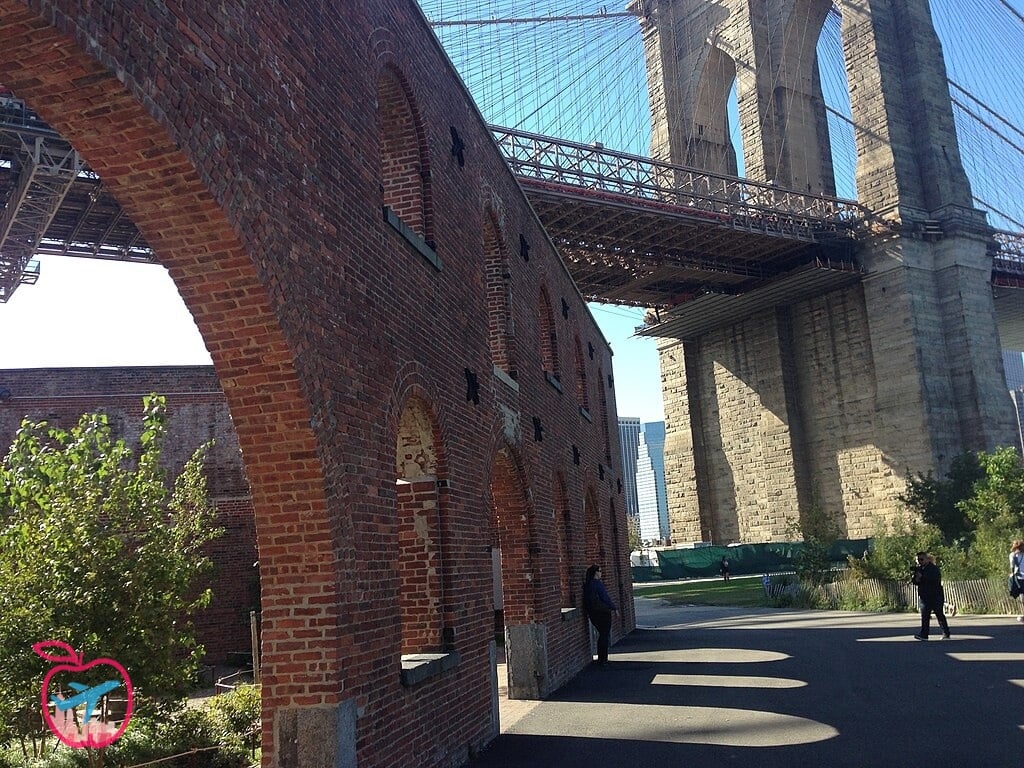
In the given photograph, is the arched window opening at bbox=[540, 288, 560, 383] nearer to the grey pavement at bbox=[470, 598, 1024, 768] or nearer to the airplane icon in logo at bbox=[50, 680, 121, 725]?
the grey pavement at bbox=[470, 598, 1024, 768]

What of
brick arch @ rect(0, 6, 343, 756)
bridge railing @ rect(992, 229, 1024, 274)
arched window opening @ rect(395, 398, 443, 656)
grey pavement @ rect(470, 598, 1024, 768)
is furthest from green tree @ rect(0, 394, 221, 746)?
bridge railing @ rect(992, 229, 1024, 274)

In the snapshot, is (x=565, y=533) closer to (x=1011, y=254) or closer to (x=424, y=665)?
(x=424, y=665)

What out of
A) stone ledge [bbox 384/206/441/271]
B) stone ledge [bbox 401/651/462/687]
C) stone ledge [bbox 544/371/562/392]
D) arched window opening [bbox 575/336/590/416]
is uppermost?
arched window opening [bbox 575/336/590/416]

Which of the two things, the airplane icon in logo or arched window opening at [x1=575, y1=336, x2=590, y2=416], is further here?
arched window opening at [x1=575, y1=336, x2=590, y2=416]

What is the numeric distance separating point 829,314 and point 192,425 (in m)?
26.4

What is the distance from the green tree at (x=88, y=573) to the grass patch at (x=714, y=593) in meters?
20.0

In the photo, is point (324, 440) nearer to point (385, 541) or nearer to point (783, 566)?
point (385, 541)

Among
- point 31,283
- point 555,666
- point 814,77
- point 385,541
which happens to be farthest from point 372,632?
point 814,77

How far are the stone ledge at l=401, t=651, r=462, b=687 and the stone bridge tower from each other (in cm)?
2838

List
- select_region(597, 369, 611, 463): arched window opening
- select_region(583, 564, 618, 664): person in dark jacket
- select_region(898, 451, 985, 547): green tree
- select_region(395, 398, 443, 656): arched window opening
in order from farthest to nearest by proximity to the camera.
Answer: select_region(898, 451, 985, 547): green tree, select_region(597, 369, 611, 463): arched window opening, select_region(583, 564, 618, 664): person in dark jacket, select_region(395, 398, 443, 656): arched window opening

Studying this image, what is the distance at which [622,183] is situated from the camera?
1175 inches

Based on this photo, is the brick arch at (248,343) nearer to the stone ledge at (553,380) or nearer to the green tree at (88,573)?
the green tree at (88,573)

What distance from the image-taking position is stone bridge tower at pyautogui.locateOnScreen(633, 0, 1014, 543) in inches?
1293

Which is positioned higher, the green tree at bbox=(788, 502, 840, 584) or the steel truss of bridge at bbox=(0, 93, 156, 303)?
the steel truss of bridge at bbox=(0, 93, 156, 303)
